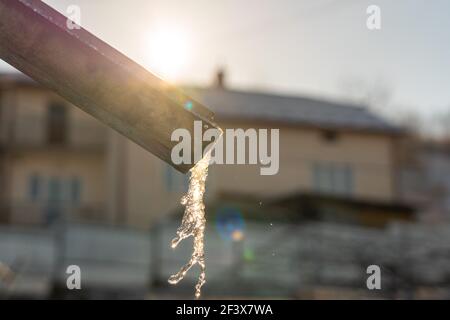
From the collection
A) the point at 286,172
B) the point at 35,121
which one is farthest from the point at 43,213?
the point at 286,172

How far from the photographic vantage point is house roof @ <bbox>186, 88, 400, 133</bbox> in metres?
30.7

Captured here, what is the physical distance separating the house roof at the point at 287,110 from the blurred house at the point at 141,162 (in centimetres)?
6

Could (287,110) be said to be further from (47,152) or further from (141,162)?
(47,152)

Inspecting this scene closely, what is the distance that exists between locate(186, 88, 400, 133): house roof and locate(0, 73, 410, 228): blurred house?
6 centimetres

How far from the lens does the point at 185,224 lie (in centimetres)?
489

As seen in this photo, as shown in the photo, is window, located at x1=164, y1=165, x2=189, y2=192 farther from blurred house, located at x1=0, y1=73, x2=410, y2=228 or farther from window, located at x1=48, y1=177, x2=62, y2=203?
window, located at x1=48, y1=177, x2=62, y2=203

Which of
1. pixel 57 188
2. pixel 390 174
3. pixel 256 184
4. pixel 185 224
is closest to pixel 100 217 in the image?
pixel 57 188

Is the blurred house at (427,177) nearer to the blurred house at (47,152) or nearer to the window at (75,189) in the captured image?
the blurred house at (47,152)

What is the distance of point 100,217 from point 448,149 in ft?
157

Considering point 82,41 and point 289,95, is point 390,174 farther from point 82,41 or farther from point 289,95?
point 82,41

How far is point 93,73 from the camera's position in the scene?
147 inches

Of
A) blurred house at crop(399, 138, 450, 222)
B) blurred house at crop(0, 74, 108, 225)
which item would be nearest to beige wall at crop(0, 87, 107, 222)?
blurred house at crop(0, 74, 108, 225)

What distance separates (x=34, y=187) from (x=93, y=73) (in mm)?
29305

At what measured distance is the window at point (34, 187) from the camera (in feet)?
104
